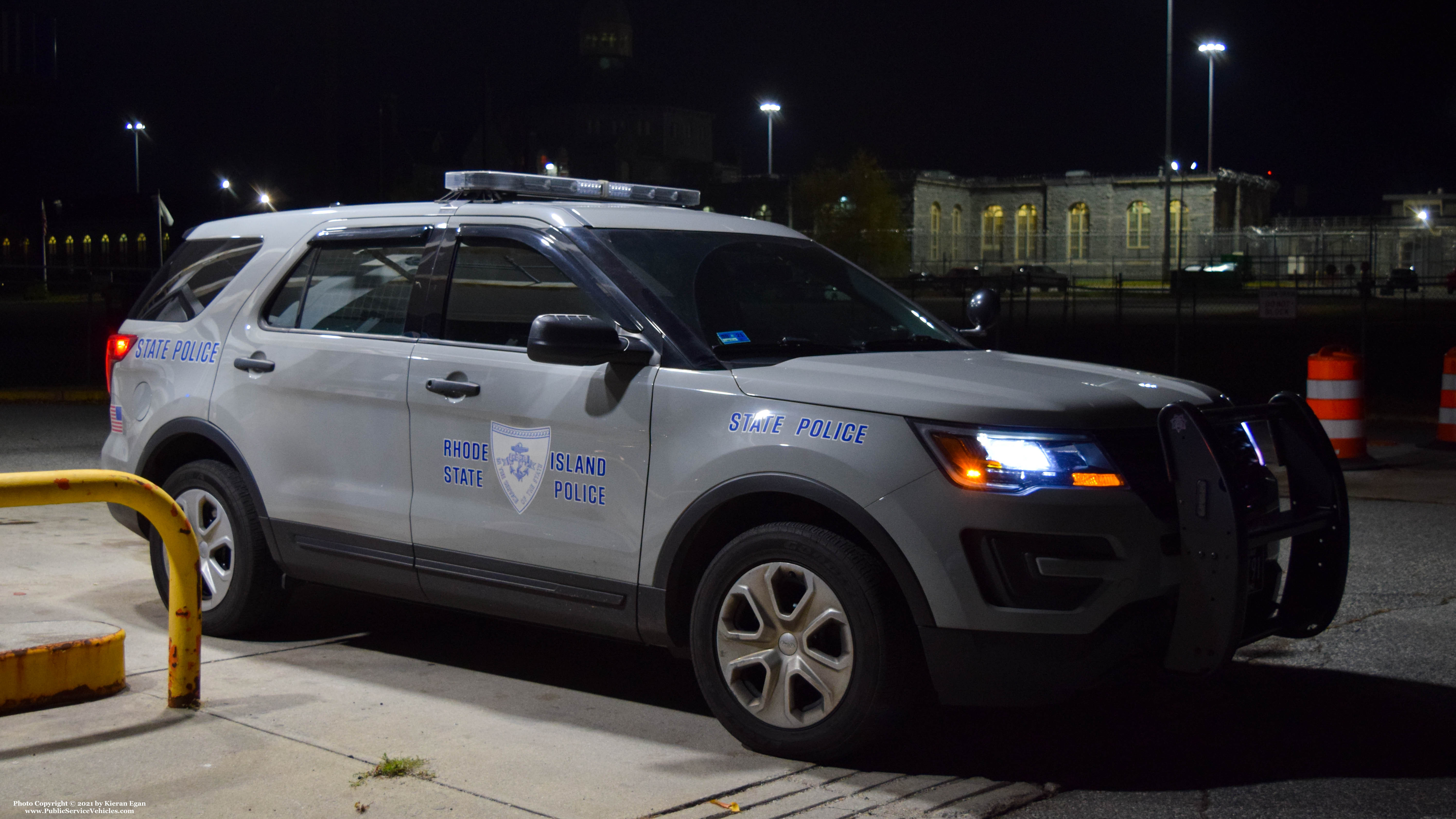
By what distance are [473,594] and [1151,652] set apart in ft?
7.89

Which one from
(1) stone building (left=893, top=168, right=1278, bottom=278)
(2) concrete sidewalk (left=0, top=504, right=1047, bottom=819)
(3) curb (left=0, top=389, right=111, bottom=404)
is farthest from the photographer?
(1) stone building (left=893, top=168, right=1278, bottom=278)

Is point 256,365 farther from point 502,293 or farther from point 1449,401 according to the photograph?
point 1449,401

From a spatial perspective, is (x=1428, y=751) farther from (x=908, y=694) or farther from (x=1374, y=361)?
(x=1374, y=361)

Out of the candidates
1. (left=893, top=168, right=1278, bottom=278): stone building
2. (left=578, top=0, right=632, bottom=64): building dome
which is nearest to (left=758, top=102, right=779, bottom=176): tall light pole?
(left=893, top=168, right=1278, bottom=278): stone building

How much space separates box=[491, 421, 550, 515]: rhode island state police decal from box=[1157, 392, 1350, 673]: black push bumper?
82.7 inches

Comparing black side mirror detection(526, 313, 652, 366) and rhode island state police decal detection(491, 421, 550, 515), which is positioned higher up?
black side mirror detection(526, 313, 652, 366)

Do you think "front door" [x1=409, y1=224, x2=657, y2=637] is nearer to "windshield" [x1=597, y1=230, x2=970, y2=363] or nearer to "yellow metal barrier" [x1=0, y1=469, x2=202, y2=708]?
"windshield" [x1=597, y1=230, x2=970, y2=363]

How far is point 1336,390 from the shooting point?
11.9 metres

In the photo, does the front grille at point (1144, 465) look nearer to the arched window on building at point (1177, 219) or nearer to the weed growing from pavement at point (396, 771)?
the weed growing from pavement at point (396, 771)

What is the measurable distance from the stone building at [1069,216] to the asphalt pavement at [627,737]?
318 feet

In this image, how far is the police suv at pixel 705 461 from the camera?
4172 millimetres

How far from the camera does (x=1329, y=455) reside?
490 cm

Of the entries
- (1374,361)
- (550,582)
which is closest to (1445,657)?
(550,582)

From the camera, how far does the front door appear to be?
488 centimetres
